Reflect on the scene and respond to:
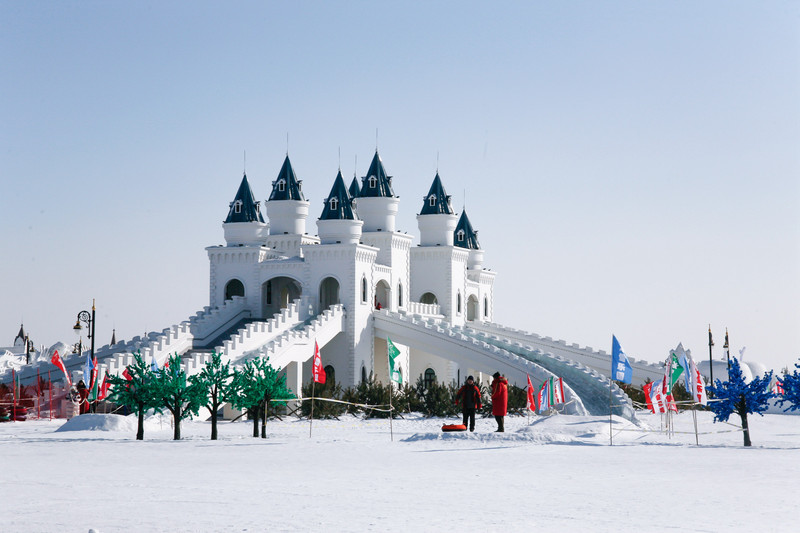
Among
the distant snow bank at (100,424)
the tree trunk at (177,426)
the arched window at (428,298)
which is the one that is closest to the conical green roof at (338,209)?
the arched window at (428,298)

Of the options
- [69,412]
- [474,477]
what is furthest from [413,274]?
[474,477]

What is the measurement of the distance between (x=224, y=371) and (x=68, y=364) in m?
19.9

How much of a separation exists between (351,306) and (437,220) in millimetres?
12258

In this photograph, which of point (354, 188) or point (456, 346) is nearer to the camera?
point (456, 346)

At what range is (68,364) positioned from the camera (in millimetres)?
45031

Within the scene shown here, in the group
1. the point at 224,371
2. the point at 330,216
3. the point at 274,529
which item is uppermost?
the point at 330,216

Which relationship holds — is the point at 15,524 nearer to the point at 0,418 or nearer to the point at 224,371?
the point at 224,371

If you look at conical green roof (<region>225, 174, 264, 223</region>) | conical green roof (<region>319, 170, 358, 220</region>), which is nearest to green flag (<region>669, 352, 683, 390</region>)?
conical green roof (<region>319, 170, 358, 220</region>)

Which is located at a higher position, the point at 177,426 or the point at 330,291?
the point at 330,291

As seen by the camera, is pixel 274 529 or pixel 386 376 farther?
pixel 386 376

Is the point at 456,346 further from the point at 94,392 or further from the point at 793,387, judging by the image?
the point at 793,387

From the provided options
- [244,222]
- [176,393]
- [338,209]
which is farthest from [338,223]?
[176,393]

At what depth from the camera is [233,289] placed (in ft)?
174

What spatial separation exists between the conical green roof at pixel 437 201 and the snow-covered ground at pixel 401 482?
107 feet
